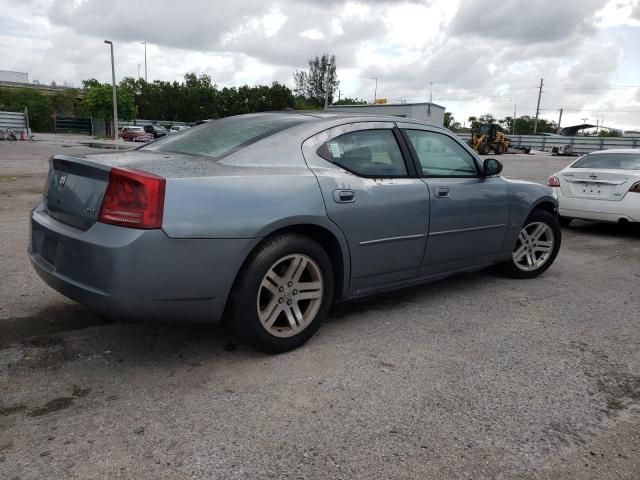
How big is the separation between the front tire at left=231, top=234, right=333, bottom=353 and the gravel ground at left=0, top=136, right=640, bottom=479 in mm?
162

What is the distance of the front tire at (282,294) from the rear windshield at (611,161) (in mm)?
6392

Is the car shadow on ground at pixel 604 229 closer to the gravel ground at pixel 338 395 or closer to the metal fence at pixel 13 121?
the gravel ground at pixel 338 395

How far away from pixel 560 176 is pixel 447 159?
4654 mm

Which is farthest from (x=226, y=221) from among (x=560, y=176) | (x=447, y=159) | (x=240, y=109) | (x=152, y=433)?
(x=240, y=109)

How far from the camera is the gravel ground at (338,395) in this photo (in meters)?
2.29

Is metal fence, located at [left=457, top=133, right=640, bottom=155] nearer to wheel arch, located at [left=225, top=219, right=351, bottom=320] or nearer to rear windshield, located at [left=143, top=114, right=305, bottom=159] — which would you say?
rear windshield, located at [left=143, top=114, right=305, bottom=159]

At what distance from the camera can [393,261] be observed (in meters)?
3.82

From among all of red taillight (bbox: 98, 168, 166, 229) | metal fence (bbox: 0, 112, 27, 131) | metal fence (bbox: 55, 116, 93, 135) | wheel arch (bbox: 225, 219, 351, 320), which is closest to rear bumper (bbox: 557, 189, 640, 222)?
wheel arch (bbox: 225, 219, 351, 320)

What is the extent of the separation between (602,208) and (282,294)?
242 inches

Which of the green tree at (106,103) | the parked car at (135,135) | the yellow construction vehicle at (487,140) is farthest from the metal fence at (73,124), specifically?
the yellow construction vehicle at (487,140)

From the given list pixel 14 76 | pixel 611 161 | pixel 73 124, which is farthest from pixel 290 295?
pixel 14 76

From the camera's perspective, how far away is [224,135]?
3.69m

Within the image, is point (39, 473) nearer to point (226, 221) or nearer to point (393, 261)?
point (226, 221)

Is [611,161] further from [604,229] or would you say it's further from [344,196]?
[344,196]
